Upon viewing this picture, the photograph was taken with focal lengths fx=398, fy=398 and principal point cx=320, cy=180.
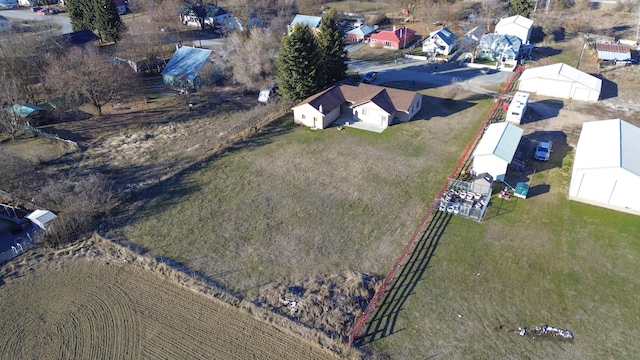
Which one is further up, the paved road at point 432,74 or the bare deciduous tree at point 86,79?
the bare deciduous tree at point 86,79

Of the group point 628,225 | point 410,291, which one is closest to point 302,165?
point 410,291

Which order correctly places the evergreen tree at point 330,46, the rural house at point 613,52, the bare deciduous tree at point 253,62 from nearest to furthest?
the evergreen tree at point 330,46, the bare deciduous tree at point 253,62, the rural house at point 613,52

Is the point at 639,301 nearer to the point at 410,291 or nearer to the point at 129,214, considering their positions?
the point at 410,291

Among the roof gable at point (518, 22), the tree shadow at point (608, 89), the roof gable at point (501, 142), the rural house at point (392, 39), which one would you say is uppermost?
the roof gable at point (518, 22)

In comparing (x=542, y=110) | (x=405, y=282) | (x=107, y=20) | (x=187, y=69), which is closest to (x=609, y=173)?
(x=405, y=282)

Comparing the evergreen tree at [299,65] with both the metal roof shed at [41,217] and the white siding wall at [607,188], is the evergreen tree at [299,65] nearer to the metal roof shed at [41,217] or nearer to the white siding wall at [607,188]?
the metal roof shed at [41,217]

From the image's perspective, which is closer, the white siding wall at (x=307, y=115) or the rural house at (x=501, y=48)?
the white siding wall at (x=307, y=115)

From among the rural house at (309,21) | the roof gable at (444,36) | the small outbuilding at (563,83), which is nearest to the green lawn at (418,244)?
the small outbuilding at (563,83)
